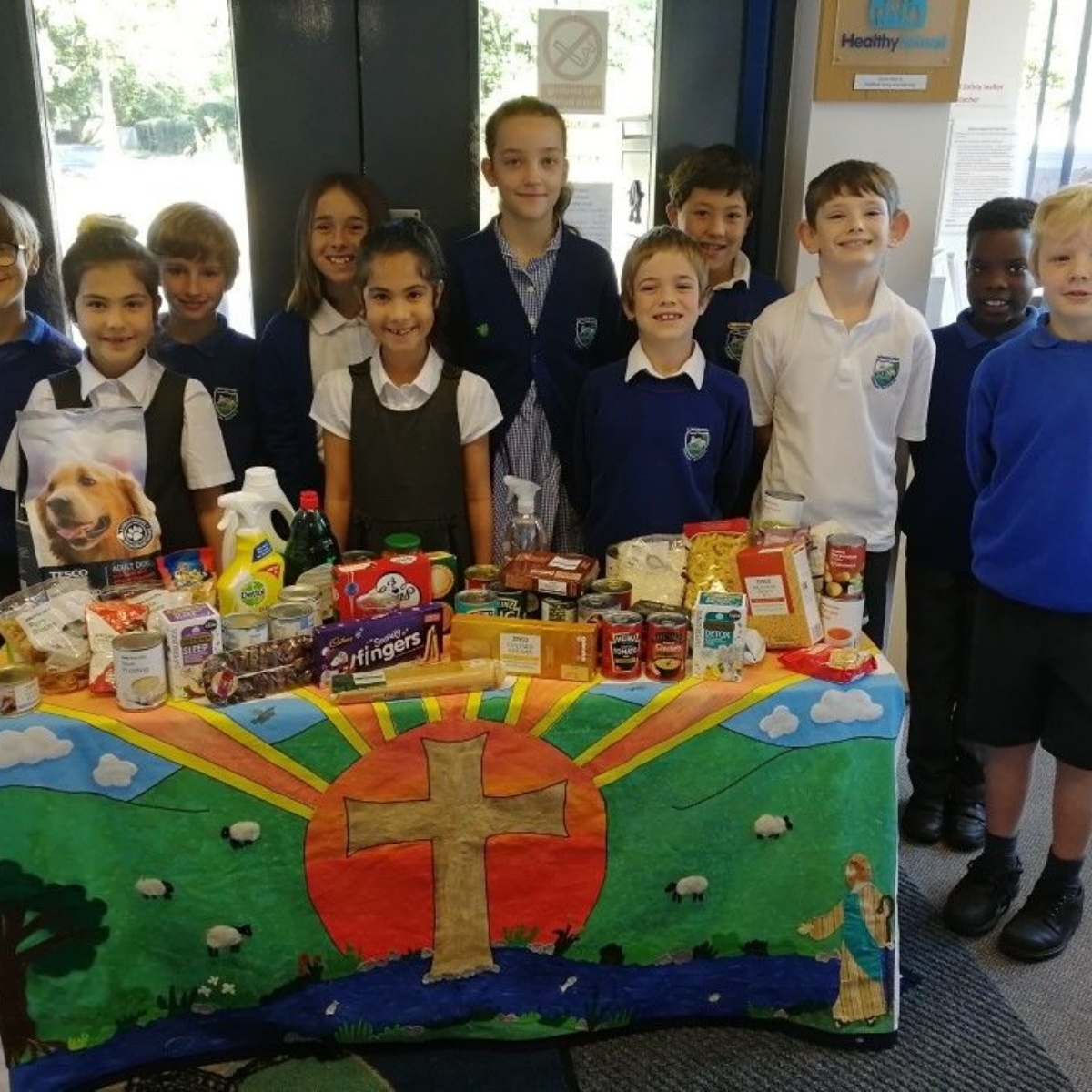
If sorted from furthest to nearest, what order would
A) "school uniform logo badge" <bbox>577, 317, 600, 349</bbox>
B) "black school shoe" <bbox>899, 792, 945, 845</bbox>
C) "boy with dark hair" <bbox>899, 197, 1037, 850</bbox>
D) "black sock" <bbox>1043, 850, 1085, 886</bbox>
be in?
"black school shoe" <bbox>899, 792, 945, 845</bbox>
"school uniform logo badge" <bbox>577, 317, 600, 349</bbox>
"boy with dark hair" <bbox>899, 197, 1037, 850</bbox>
"black sock" <bbox>1043, 850, 1085, 886</bbox>

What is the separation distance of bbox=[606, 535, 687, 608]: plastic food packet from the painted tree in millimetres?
979

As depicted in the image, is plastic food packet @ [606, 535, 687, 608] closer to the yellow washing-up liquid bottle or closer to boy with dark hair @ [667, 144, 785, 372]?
the yellow washing-up liquid bottle

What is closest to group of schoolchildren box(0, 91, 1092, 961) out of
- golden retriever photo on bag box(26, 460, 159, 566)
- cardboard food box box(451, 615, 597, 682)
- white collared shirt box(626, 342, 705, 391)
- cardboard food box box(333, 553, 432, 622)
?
white collared shirt box(626, 342, 705, 391)

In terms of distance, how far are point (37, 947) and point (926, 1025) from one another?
149cm

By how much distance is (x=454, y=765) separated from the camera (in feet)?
5.51

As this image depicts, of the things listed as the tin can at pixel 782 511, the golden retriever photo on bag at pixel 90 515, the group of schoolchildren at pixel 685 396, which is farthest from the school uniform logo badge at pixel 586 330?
the golden retriever photo on bag at pixel 90 515

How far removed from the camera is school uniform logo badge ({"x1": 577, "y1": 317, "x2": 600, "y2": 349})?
7.68 ft

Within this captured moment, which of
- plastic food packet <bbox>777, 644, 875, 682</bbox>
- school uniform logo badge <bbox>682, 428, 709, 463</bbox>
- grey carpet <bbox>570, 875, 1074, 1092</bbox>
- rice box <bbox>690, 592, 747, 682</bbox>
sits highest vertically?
school uniform logo badge <bbox>682, 428, 709, 463</bbox>

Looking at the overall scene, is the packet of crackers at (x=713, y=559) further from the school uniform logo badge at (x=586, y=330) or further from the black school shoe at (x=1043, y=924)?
the black school shoe at (x=1043, y=924)

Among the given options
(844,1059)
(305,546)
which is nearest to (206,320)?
(305,546)

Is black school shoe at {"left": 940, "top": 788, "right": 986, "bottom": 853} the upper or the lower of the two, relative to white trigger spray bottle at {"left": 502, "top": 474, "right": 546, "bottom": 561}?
lower

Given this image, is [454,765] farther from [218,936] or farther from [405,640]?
[218,936]

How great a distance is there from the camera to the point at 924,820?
8.07 feet

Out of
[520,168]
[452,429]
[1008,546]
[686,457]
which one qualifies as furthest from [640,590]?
[520,168]
